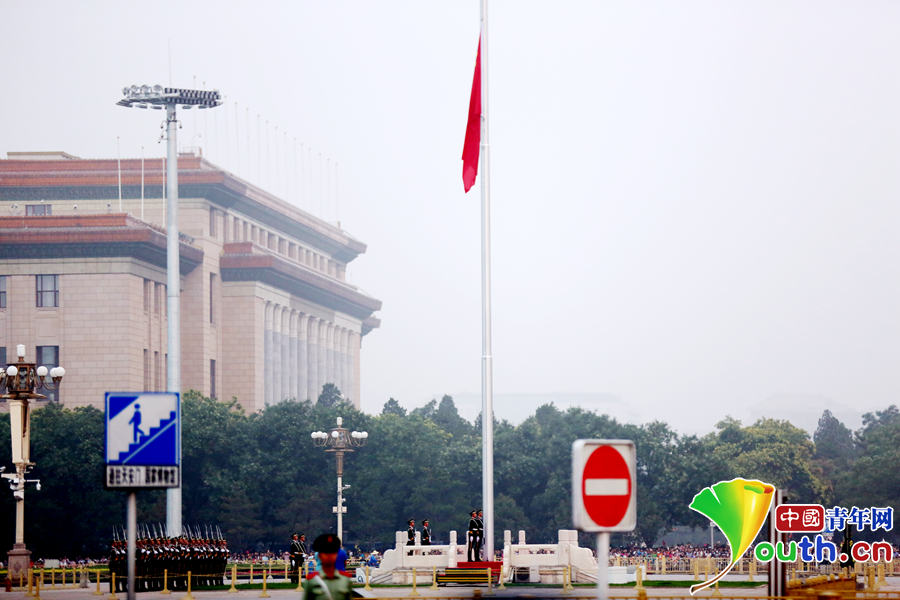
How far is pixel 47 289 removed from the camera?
92.1m

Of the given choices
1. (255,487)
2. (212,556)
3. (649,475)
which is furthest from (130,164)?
(212,556)

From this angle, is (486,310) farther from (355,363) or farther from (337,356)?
(355,363)

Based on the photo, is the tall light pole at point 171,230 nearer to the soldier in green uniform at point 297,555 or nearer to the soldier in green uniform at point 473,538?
the soldier in green uniform at point 297,555

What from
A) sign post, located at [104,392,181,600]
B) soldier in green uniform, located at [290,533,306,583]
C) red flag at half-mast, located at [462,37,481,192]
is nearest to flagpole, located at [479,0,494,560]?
red flag at half-mast, located at [462,37,481,192]

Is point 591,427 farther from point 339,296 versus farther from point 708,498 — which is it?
point 708,498

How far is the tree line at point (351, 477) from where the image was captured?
70188 millimetres

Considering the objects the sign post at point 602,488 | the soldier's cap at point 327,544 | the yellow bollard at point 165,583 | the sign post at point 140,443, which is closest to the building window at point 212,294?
the yellow bollard at point 165,583

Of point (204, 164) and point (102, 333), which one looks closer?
point (102, 333)

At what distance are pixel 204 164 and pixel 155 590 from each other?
7034cm

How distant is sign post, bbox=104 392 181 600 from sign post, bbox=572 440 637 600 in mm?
3224

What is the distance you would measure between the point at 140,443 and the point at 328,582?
1913 millimetres

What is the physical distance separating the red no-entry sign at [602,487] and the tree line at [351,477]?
62.3m

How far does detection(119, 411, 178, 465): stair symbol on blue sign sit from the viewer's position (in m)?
11.0

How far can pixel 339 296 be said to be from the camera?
12306 cm
